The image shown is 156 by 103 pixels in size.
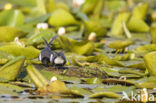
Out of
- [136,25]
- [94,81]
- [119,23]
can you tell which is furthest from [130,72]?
[136,25]

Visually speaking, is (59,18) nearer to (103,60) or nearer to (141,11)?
(141,11)

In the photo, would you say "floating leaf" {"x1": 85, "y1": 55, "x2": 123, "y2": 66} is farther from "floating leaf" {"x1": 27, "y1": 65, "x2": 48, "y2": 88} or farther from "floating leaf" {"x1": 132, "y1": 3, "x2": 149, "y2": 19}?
"floating leaf" {"x1": 132, "y1": 3, "x2": 149, "y2": 19}

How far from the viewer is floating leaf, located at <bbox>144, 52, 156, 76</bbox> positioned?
2934 millimetres

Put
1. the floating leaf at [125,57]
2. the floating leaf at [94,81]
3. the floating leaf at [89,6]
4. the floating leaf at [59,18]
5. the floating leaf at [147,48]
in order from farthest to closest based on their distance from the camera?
the floating leaf at [89,6] < the floating leaf at [59,18] < the floating leaf at [147,48] < the floating leaf at [125,57] < the floating leaf at [94,81]

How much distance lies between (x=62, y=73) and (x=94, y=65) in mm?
384

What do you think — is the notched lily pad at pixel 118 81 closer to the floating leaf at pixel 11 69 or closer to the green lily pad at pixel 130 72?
the green lily pad at pixel 130 72

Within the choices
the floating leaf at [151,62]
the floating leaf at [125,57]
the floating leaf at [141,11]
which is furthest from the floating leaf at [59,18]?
the floating leaf at [151,62]

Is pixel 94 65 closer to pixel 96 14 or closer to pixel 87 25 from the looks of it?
pixel 87 25

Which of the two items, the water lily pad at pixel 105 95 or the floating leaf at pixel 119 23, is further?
the floating leaf at pixel 119 23

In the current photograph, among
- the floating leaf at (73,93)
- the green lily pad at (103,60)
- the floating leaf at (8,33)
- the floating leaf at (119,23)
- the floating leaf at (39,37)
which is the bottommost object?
the floating leaf at (73,93)

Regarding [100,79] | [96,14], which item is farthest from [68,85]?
[96,14]

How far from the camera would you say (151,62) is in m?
2.96

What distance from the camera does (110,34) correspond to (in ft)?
17.9

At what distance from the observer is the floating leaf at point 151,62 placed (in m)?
2.93
